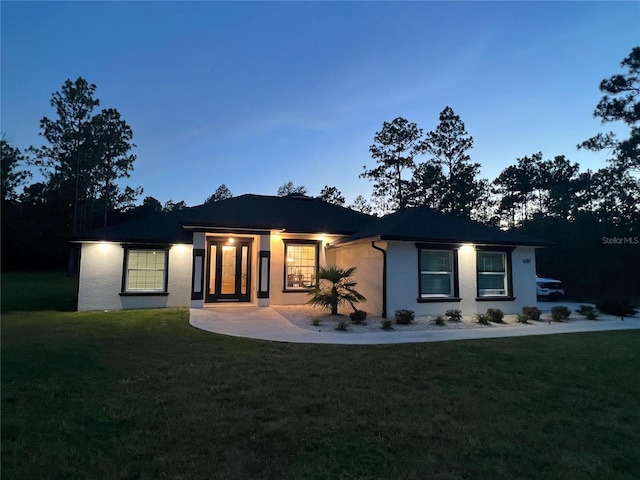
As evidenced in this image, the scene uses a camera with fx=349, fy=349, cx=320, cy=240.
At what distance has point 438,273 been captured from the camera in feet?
38.4

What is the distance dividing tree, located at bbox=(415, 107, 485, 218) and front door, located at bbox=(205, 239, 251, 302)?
2197 cm

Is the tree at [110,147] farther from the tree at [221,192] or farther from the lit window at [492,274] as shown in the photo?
the lit window at [492,274]

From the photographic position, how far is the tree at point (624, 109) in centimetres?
1980

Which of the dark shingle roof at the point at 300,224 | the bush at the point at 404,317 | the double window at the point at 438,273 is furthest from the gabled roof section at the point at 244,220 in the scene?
the bush at the point at 404,317

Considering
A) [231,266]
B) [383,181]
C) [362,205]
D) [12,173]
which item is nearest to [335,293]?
[231,266]

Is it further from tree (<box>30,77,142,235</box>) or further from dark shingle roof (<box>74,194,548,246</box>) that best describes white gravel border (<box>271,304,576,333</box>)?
tree (<box>30,77,142,235</box>)

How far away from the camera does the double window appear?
37.8ft

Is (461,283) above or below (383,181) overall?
below

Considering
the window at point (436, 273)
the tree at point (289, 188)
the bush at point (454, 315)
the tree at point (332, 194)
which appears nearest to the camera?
the bush at point (454, 315)

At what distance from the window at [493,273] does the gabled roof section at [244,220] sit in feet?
16.8

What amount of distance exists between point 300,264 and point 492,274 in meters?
7.12

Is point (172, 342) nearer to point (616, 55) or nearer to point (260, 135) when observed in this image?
point (260, 135)

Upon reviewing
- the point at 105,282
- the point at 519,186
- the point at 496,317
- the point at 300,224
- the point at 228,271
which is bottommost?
the point at 496,317

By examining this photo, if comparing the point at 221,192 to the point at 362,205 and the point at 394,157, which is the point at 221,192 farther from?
the point at 394,157
